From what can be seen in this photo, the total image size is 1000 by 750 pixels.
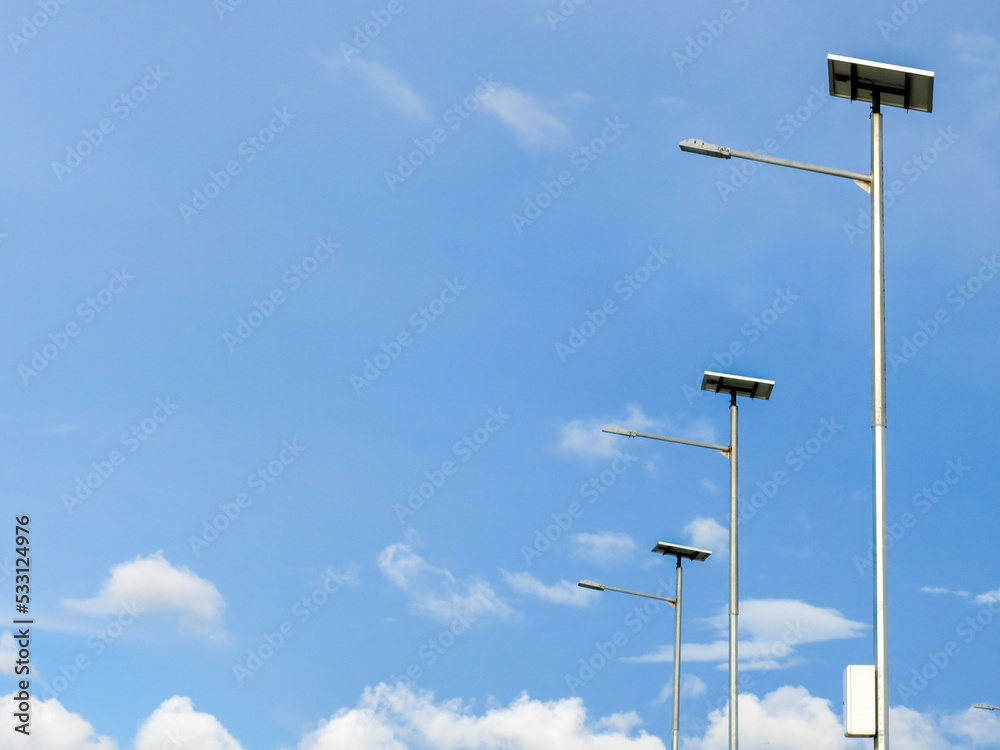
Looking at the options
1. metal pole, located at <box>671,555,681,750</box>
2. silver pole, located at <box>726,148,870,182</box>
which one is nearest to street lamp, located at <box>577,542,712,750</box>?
metal pole, located at <box>671,555,681,750</box>

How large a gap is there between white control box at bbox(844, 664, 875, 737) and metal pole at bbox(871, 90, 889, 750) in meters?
0.09

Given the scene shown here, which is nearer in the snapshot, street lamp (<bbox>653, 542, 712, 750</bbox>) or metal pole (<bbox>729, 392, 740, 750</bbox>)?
metal pole (<bbox>729, 392, 740, 750</bbox>)

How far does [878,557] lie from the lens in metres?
17.8

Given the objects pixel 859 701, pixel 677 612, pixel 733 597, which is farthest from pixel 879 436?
pixel 677 612

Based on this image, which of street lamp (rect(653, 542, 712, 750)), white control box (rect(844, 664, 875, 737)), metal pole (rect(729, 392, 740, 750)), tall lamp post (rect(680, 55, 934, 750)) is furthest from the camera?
street lamp (rect(653, 542, 712, 750))

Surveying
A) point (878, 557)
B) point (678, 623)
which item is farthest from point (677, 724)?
point (878, 557)

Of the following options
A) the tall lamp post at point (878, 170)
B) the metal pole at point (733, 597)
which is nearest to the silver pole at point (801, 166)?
the tall lamp post at point (878, 170)

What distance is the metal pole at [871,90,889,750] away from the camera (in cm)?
1667

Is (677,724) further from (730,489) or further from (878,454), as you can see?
(878,454)

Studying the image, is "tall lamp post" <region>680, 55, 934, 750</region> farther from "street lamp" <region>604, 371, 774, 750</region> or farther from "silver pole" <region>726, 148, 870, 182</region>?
"street lamp" <region>604, 371, 774, 750</region>

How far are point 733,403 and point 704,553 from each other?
8653 millimetres

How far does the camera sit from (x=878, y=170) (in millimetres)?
19156

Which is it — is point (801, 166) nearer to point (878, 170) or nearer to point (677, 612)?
point (878, 170)

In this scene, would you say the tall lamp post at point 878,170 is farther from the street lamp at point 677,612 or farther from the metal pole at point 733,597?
the street lamp at point 677,612
